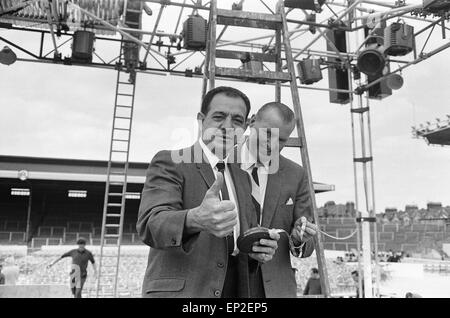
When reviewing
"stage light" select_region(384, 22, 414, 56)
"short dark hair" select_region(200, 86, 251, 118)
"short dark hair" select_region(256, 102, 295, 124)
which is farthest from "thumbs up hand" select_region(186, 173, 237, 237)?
"stage light" select_region(384, 22, 414, 56)

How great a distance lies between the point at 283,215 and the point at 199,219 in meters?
0.50

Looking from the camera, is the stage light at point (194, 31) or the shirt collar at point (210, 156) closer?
the shirt collar at point (210, 156)

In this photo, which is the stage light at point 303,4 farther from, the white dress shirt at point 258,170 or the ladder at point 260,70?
the white dress shirt at point 258,170

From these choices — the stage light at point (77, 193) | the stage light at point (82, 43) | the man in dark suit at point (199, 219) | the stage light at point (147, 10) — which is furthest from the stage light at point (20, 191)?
the man in dark suit at point (199, 219)

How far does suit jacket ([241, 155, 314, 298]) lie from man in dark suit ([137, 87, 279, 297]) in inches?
3.3

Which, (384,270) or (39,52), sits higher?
(39,52)

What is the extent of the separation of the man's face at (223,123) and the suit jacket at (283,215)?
0.23 metres

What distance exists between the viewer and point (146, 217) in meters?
1.31

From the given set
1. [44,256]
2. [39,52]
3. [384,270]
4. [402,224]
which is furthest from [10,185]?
[402,224]

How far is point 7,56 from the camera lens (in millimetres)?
7945

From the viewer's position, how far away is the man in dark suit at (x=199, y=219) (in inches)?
47.3

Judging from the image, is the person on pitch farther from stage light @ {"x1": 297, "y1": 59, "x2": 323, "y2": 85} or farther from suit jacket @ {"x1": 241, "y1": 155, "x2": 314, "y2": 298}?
suit jacket @ {"x1": 241, "y1": 155, "x2": 314, "y2": 298}
